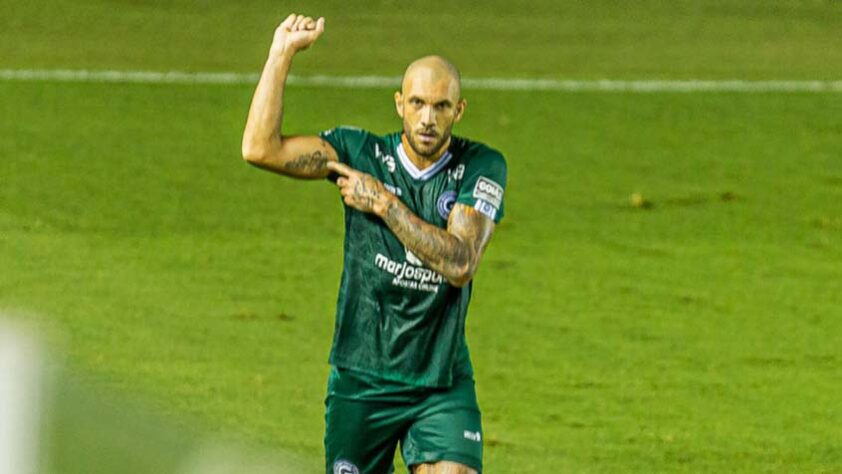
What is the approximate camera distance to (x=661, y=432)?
28.1 feet

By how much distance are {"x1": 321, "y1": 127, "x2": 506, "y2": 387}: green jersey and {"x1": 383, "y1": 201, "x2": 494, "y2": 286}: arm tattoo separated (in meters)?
0.12

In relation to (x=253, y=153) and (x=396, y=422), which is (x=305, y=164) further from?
(x=396, y=422)

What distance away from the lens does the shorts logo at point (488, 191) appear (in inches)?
199

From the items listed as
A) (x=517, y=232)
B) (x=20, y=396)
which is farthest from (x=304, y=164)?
(x=517, y=232)

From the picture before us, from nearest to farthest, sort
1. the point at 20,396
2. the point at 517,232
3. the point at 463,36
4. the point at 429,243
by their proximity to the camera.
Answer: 1. the point at 20,396
2. the point at 429,243
3. the point at 517,232
4. the point at 463,36

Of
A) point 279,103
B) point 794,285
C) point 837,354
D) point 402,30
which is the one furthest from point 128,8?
point 279,103

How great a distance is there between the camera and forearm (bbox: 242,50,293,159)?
196 inches

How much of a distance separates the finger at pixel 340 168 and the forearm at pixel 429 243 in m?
0.20

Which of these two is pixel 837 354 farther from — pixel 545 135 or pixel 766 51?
pixel 766 51

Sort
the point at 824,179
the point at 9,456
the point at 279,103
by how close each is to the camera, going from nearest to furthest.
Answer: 1. the point at 9,456
2. the point at 279,103
3. the point at 824,179

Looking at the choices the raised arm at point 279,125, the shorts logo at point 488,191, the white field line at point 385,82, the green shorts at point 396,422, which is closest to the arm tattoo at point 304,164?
the raised arm at point 279,125

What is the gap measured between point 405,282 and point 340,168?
1.16ft

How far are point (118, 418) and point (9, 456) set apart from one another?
87 millimetres

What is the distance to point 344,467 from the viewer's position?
518 cm
